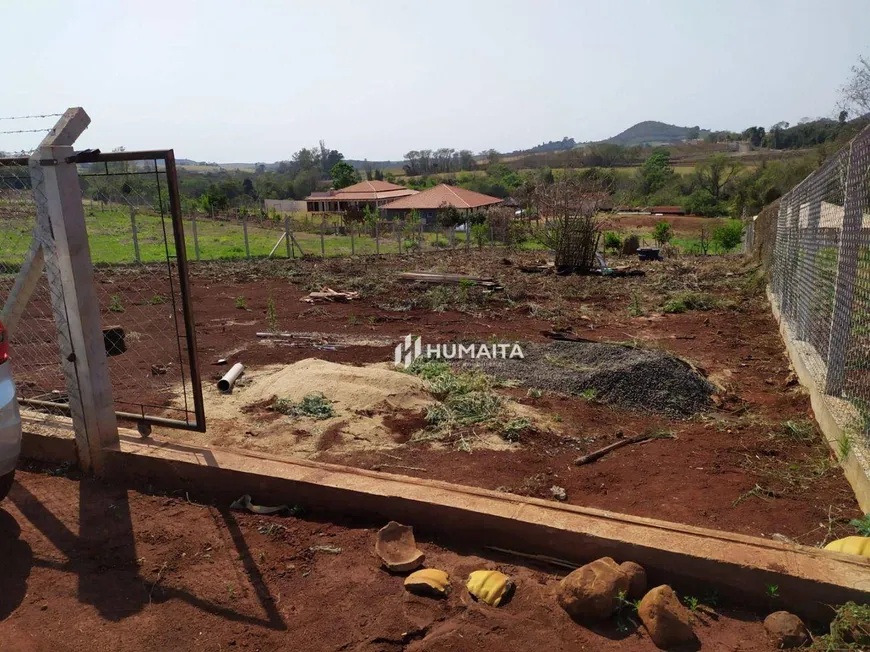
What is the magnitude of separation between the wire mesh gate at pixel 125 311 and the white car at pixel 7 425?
0.41m

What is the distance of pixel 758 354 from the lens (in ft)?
25.6

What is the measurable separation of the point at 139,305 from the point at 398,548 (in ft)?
34.8

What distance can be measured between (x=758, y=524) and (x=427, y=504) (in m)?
1.96

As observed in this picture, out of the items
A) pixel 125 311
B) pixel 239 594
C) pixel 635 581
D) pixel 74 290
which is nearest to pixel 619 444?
pixel 635 581

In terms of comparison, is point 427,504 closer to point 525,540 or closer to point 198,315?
point 525,540

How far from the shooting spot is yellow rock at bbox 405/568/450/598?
8.16 ft

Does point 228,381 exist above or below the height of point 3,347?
below

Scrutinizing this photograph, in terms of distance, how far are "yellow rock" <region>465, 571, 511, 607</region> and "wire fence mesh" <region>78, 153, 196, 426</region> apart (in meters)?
1.97

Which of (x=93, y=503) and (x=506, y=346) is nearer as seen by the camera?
(x=93, y=503)

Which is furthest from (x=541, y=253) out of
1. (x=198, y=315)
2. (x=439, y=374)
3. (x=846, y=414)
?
(x=846, y=414)

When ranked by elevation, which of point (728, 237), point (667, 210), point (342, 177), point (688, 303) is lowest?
point (667, 210)

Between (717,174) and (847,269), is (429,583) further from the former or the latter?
(717,174)

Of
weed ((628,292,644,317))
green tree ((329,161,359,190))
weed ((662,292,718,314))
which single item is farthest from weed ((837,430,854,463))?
green tree ((329,161,359,190))

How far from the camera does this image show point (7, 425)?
9.77 feet
